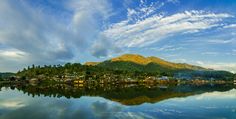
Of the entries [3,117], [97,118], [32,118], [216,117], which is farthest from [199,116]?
[3,117]

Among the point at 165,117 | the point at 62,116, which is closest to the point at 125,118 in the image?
the point at 165,117

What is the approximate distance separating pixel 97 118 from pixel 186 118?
40.7ft

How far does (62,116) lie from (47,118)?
2843mm

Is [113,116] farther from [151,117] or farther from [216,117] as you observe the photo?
[216,117]

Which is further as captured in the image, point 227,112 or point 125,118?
point 227,112

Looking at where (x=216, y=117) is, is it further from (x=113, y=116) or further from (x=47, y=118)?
(x=47, y=118)

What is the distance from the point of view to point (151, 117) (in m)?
46.3

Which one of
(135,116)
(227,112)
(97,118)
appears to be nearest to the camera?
(97,118)

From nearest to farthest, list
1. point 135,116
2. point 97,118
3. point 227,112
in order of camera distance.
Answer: point 97,118
point 135,116
point 227,112

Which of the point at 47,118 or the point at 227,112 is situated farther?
the point at 227,112

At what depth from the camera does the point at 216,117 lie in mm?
45938

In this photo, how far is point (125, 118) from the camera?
1762 inches

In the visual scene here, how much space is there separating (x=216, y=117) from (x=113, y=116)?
48.5ft

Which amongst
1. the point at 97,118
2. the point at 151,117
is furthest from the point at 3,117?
the point at 151,117
